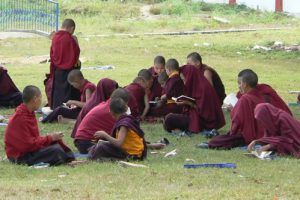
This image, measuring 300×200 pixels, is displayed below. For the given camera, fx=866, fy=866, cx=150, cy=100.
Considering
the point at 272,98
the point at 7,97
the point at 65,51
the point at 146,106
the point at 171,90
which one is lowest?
the point at 7,97

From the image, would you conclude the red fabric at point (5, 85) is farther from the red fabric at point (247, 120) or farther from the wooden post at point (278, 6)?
the wooden post at point (278, 6)

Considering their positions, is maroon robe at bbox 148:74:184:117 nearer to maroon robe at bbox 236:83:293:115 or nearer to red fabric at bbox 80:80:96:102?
red fabric at bbox 80:80:96:102

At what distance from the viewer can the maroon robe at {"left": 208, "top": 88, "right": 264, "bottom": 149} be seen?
1148cm

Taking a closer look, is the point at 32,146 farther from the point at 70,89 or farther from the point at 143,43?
the point at 143,43

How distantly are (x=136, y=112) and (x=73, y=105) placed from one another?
1485mm

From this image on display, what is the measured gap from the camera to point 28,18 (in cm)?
3222

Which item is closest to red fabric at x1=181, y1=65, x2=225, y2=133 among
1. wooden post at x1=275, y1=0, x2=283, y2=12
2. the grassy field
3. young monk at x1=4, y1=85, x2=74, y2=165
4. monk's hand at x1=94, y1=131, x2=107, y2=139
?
the grassy field

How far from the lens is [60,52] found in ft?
50.9

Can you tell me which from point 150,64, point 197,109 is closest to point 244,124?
point 197,109

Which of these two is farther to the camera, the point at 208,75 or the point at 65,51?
the point at 65,51

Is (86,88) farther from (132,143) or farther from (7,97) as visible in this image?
(132,143)

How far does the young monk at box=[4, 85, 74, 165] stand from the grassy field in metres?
0.18

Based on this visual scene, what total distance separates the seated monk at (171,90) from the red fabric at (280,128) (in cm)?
299

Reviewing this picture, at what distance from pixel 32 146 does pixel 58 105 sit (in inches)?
215
